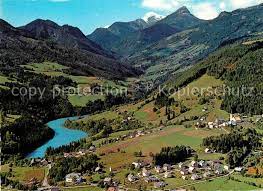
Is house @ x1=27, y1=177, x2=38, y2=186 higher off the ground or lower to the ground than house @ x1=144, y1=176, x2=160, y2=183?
lower

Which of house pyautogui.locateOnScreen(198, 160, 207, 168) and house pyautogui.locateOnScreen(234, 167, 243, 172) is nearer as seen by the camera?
house pyautogui.locateOnScreen(234, 167, 243, 172)

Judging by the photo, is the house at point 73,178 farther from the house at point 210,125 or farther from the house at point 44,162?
the house at point 210,125

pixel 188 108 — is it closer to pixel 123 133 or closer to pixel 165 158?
pixel 123 133

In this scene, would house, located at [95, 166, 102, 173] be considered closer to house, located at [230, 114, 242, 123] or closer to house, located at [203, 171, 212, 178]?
house, located at [203, 171, 212, 178]

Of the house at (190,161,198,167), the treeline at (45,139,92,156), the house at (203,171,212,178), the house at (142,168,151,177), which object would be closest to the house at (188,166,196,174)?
the house at (190,161,198,167)

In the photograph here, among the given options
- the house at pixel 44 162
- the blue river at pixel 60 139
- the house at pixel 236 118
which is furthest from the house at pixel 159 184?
the house at pixel 236 118

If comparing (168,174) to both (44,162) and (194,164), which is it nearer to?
(194,164)
